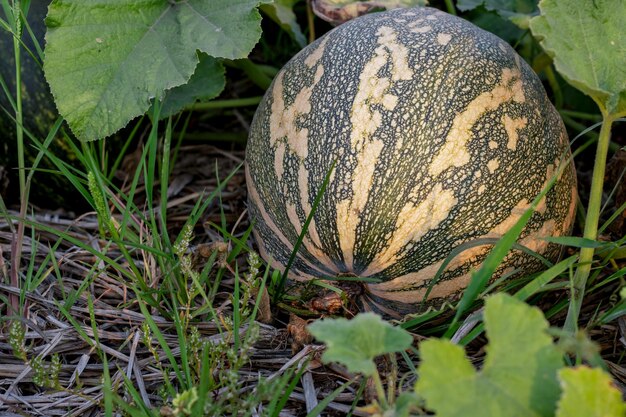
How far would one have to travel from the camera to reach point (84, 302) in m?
2.12

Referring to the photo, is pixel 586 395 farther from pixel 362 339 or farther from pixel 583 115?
pixel 583 115

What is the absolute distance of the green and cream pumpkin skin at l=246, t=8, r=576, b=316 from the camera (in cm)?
187

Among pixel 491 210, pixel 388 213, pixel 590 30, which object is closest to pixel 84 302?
pixel 388 213

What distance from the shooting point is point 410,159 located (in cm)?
186

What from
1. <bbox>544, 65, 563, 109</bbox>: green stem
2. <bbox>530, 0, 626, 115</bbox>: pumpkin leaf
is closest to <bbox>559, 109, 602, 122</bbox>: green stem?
<bbox>544, 65, 563, 109</bbox>: green stem

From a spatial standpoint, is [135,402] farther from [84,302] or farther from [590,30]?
[590,30]

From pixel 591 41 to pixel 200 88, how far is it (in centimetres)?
118

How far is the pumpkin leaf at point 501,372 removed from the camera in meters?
1.24

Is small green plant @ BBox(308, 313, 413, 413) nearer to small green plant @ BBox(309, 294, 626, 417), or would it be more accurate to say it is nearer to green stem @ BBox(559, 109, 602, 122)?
small green plant @ BBox(309, 294, 626, 417)

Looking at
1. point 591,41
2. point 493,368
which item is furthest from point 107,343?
point 591,41

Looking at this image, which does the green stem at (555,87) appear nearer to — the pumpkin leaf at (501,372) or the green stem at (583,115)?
the green stem at (583,115)

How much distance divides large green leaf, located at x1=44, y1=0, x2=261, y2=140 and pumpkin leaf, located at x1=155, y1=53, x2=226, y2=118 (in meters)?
0.27

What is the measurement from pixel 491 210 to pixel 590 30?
19.2 inches

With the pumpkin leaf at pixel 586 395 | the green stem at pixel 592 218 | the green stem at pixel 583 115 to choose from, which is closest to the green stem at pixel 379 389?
the pumpkin leaf at pixel 586 395
